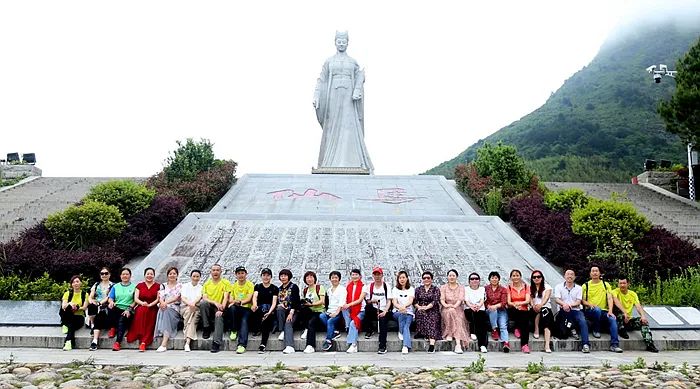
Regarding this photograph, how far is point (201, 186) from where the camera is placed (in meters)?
14.3

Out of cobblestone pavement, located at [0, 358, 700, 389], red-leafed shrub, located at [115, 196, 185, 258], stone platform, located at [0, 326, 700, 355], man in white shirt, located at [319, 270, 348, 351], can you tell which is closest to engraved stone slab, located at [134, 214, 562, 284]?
red-leafed shrub, located at [115, 196, 185, 258]

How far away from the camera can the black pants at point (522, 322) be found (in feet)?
23.1

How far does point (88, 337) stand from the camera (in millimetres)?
6973

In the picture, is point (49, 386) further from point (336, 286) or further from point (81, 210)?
point (81, 210)

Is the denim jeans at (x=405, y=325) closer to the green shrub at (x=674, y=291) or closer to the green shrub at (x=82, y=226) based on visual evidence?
the green shrub at (x=674, y=291)

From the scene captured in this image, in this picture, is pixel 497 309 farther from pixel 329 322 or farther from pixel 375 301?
pixel 329 322

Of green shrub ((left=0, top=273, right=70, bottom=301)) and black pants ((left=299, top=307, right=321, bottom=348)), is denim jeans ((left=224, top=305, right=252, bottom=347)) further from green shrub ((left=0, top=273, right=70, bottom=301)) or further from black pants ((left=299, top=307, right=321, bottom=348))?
green shrub ((left=0, top=273, right=70, bottom=301))

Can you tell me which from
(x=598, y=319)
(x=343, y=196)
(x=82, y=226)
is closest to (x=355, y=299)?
(x=598, y=319)

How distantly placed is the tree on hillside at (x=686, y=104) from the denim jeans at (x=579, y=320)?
11.2 meters

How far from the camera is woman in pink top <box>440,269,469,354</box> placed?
7.01m

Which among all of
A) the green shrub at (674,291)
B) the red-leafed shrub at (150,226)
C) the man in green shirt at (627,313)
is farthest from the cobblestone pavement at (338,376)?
the red-leafed shrub at (150,226)

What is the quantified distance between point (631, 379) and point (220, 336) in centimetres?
390

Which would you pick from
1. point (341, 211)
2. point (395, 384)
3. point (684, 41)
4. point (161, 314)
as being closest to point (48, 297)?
point (161, 314)

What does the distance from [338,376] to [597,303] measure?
3.40 metres
